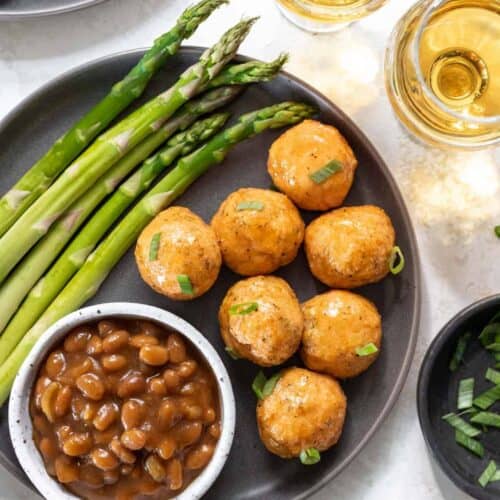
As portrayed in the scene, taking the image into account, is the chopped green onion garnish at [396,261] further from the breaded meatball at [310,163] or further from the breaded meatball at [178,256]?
the breaded meatball at [178,256]

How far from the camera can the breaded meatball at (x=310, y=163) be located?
232 centimetres

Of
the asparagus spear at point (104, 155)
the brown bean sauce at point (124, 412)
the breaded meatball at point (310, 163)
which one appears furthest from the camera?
the asparagus spear at point (104, 155)

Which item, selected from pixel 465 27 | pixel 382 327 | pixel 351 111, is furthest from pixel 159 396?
pixel 465 27

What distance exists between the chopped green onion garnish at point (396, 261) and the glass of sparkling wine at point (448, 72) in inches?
14.8

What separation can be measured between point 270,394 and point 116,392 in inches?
17.9

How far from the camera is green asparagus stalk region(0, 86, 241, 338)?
8.08 ft

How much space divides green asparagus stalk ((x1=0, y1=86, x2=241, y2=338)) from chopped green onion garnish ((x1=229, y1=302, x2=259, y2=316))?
1.79 ft

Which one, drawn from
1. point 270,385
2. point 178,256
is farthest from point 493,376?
point 178,256

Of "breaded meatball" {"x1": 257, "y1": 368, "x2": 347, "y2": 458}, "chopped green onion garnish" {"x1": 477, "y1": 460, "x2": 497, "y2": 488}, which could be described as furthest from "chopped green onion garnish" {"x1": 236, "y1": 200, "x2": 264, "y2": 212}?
"chopped green onion garnish" {"x1": 477, "y1": 460, "x2": 497, "y2": 488}

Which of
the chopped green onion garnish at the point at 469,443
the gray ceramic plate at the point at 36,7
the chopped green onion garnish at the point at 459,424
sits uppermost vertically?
the gray ceramic plate at the point at 36,7

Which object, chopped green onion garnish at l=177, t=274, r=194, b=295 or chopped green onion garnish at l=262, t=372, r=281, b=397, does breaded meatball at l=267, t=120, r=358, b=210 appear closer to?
chopped green onion garnish at l=177, t=274, r=194, b=295

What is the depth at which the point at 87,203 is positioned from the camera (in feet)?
8.13

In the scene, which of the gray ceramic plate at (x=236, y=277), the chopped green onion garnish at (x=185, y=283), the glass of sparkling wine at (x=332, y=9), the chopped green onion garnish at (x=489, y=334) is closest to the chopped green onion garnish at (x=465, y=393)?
the chopped green onion garnish at (x=489, y=334)

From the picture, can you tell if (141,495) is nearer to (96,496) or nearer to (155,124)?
(96,496)
